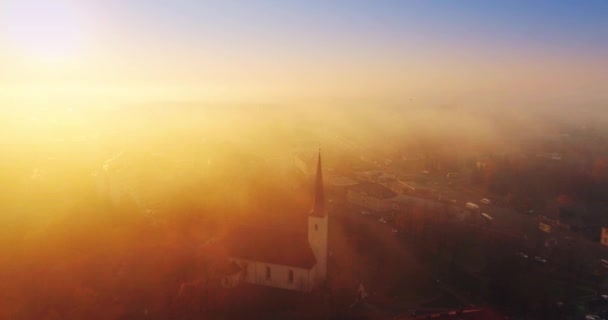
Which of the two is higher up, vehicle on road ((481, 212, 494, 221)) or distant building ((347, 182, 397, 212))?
distant building ((347, 182, 397, 212))

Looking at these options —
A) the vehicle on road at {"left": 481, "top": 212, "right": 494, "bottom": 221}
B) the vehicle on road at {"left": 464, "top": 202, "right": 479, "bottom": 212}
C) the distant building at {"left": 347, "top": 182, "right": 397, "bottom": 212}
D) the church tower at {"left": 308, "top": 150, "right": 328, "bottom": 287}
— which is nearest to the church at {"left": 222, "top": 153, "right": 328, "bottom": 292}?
the church tower at {"left": 308, "top": 150, "right": 328, "bottom": 287}

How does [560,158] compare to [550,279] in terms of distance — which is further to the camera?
[560,158]

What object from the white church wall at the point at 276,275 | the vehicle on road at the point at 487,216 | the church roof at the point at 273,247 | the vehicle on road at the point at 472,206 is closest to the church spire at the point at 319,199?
the church roof at the point at 273,247

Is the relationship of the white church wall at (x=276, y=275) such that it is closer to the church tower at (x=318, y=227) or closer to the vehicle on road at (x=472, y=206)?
the church tower at (x=318, y=227)

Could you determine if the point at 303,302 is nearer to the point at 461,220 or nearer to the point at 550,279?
the point at 550,279

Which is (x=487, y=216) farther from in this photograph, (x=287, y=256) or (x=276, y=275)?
(x=276, y=275)

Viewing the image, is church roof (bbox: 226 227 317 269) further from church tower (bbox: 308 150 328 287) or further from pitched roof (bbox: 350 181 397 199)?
pitched roof (bbox: 350 181 397 199)

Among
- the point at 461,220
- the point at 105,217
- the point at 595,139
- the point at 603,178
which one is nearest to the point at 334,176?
the point at 461,220
